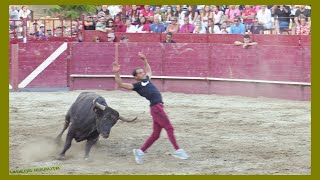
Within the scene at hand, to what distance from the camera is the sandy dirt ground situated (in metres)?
9.48

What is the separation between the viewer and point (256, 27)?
1694 cm

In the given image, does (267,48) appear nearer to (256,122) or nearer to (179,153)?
(256,122)

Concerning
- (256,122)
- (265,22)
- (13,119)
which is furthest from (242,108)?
(13,119)

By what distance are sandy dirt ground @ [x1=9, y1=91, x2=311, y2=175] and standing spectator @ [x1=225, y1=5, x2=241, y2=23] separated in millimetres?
2008

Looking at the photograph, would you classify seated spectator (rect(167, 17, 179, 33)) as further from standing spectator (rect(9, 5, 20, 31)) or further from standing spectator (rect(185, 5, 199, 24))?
standing spectator (rect(9, 5, 20, 31))

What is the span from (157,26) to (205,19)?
1.27 m

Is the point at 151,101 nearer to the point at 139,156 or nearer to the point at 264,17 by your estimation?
the point at 139,156

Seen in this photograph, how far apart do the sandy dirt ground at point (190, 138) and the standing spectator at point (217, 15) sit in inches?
79.7

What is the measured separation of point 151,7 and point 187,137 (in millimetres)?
7596

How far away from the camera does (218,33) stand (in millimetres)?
17469

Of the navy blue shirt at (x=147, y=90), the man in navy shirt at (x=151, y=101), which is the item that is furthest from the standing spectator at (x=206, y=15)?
the navy blue shirt at (x=147, y=90)

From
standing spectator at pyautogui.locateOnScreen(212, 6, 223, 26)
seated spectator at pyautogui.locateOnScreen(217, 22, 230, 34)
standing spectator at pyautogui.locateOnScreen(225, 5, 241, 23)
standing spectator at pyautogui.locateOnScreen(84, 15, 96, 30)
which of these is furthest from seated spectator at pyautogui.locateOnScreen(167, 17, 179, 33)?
standing spectator at pyautogui.locateOnScreen(84, 15, 96, 30)

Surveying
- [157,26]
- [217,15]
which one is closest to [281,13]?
[217,15]

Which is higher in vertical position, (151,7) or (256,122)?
(151,7)
